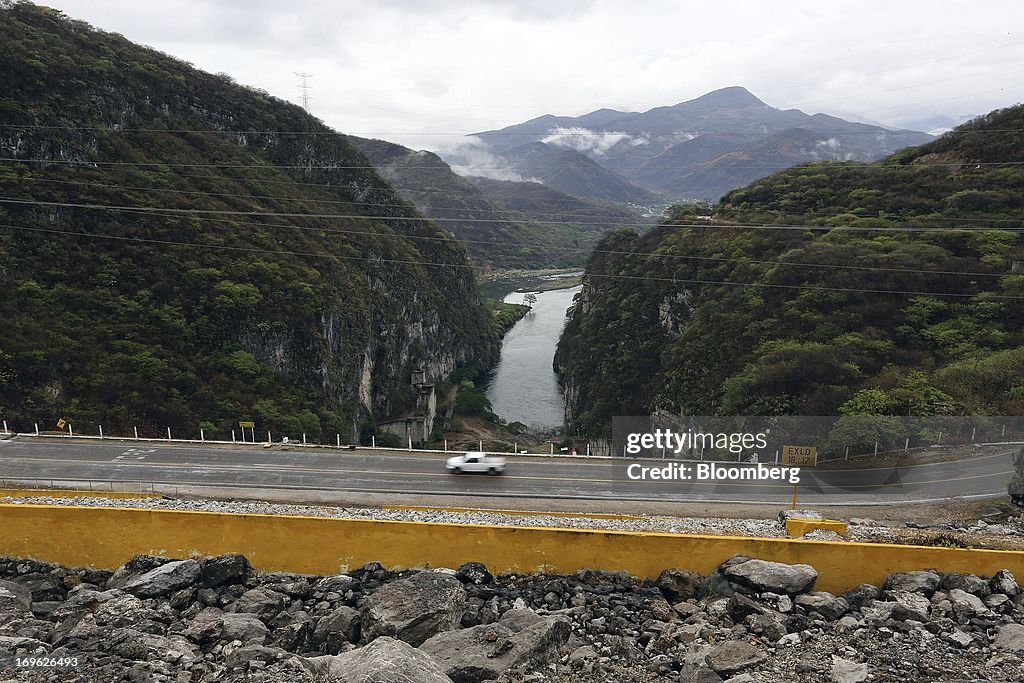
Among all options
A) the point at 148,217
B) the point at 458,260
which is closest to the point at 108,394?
the point at 148,217

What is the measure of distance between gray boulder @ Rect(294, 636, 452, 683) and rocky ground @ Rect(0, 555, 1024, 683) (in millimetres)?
21

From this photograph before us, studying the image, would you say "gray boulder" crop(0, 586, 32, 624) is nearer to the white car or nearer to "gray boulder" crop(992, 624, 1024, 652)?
the white car

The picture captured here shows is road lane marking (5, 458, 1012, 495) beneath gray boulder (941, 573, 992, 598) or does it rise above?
beneath

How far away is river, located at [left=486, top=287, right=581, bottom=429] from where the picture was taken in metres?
68.9

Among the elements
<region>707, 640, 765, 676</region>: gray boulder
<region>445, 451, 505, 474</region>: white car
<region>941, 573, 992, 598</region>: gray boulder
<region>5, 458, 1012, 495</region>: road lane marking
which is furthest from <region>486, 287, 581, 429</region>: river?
<region>707, 640, 765, 676</region>: gray boulder

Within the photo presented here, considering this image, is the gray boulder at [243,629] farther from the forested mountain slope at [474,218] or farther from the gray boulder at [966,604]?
the forested mountain slope at [474,218]

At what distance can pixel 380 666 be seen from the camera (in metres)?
6.52

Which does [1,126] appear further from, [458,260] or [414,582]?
[458,260]

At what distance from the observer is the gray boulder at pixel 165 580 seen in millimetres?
9281

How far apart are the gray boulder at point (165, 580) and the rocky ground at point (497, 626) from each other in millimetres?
24

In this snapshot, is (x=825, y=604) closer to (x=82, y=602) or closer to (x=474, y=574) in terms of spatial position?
(x=474, y=574)

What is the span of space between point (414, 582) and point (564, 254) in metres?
182

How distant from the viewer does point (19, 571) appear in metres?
10.5

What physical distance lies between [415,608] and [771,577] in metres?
5.56
